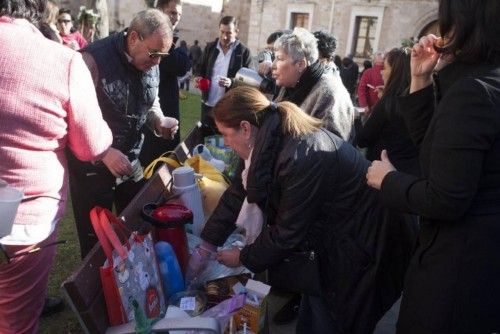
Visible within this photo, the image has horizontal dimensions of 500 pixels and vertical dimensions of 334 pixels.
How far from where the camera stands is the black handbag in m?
1.87

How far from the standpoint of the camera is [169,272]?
6.32ft

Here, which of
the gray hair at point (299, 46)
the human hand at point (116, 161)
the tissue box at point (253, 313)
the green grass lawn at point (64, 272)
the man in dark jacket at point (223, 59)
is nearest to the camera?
the tissue box at point (253, 313)

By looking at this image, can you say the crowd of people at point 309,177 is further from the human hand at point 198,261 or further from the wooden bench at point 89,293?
the wooden bench at point 89,293

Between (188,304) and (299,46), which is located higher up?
(299,46)

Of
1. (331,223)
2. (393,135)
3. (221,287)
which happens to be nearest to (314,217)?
(331,223)

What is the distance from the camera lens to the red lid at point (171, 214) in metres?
2.03

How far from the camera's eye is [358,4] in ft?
71.1

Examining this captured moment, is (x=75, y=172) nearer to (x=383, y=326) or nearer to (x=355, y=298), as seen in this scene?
(x=355, y=298)

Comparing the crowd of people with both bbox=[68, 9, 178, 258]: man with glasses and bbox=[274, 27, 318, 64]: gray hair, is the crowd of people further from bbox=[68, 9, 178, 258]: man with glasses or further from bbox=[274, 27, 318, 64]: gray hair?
bbox=[274, 27, 318, 64]: gray hair

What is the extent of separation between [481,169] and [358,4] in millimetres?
22690

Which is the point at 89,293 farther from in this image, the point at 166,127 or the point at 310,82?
the point at 310,82

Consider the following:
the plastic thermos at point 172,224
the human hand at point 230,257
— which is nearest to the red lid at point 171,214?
the plastic thermos at point 172,224

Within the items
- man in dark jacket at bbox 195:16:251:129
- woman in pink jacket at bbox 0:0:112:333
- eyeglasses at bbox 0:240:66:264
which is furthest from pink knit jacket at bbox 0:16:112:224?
man in dark jacket at bbox 195:16:251:129

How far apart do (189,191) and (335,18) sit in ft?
72.3
